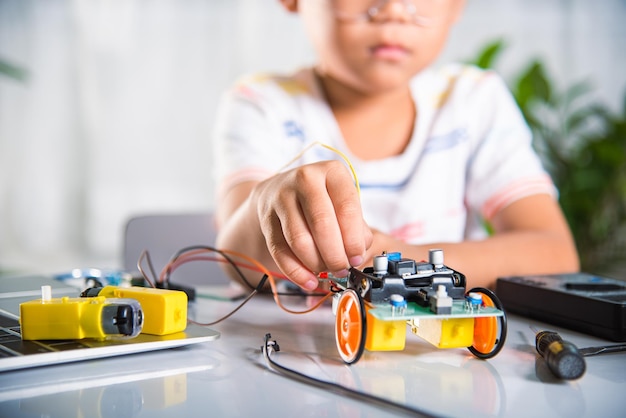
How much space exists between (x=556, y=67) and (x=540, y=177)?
1.77 meters

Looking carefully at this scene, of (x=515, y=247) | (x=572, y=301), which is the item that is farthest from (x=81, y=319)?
(x=515, y=247)

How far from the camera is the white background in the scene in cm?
234

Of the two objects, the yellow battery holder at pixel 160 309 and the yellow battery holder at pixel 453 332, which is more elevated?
the yellow battery holder at pixel 160 309

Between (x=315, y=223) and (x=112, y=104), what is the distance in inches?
79.7

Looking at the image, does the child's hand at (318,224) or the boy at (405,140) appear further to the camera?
the boy at (405,140)

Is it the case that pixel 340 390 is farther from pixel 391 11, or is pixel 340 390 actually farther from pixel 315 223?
pixel 391 11

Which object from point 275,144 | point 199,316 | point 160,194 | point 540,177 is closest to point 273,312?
point 199,316

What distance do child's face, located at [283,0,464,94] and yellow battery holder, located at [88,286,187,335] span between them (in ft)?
1.62

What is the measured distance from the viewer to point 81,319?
486 millimetres

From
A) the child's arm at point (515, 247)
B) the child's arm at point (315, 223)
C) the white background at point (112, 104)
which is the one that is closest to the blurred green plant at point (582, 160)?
the white background at point (112, 104)

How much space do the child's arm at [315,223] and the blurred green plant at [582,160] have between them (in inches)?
65.2

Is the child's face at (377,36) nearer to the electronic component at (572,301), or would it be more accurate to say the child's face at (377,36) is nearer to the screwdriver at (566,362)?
the electronic component at (572,301)

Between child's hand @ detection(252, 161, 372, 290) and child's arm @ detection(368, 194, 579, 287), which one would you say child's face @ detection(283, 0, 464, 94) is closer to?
child's arm @ detection(368, 194, 579, 287)

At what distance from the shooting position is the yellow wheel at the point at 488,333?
490mm
